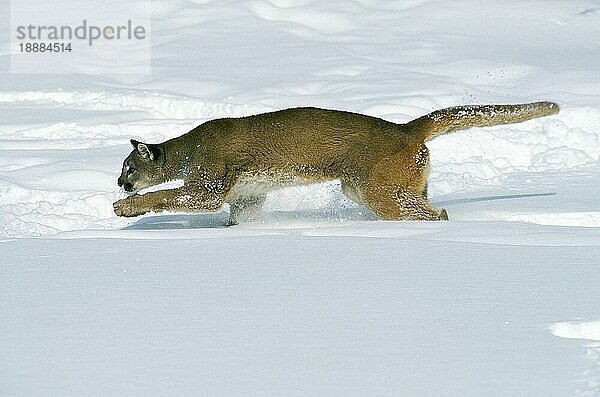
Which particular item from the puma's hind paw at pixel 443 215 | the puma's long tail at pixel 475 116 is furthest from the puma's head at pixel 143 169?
the puma's hind paw at pixel 443 215

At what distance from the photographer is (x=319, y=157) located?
21.6ft

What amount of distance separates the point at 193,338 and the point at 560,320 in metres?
1.19

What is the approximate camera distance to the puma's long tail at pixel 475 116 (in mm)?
6617

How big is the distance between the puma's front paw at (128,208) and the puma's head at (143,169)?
0.46 m

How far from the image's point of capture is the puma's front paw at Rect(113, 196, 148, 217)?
21.6 feet

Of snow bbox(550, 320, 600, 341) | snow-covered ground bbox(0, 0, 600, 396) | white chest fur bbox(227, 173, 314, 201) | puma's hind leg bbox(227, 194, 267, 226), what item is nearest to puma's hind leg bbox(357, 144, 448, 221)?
snow-covered ground bbox(0, 0, 600, 396)

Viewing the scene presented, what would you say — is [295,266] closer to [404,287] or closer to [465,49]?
[404,287]

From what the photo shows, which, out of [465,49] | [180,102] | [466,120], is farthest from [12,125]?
[465,49]

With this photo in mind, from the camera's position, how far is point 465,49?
14.3 m

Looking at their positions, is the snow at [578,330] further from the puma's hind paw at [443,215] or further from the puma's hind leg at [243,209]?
the puma's hind leg at [243,209]

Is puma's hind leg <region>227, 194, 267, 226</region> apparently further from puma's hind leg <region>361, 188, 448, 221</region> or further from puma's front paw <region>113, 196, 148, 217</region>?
puma's hind leg <region>361, 188, 448, 221</region>

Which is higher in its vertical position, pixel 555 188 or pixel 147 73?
pixel 555 188

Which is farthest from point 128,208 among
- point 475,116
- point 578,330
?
point 578,330

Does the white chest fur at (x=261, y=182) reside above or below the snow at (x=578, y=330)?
below
